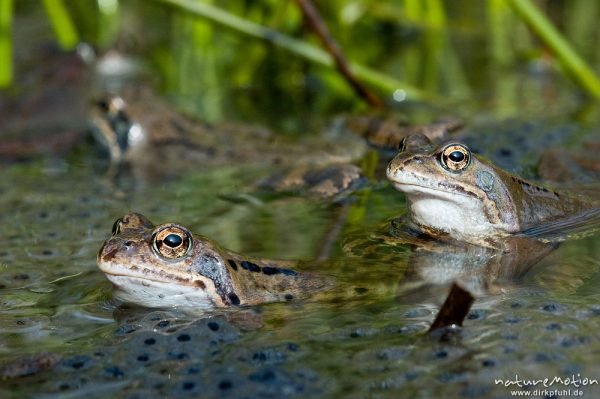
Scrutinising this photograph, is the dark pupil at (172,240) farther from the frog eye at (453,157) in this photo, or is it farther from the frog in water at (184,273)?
the frog eye at (453,157)

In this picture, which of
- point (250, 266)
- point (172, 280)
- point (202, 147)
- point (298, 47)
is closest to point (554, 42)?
point (298, 47)

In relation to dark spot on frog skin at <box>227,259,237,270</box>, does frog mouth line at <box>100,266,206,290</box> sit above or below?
below

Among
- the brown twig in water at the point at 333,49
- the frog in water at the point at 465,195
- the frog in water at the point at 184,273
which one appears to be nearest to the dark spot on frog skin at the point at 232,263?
the frog in water at the point at 184,273

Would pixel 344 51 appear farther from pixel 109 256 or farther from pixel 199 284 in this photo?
pixel 109 256

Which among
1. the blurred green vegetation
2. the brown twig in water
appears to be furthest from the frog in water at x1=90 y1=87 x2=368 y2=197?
the blurred green vegetation

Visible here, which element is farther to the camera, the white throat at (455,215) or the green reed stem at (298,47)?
the green reed stem at (298,47)

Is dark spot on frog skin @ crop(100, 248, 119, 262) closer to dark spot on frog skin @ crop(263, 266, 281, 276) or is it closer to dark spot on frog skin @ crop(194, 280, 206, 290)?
dark spot on frog skin @ crop(194, 280, 206, 290)

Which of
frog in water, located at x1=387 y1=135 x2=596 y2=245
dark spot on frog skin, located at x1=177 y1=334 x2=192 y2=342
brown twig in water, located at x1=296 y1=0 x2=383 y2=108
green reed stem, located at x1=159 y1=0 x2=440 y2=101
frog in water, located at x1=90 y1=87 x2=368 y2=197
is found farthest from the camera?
green reed stem, located at x1=159 y1=0 x2=440 y2=101
